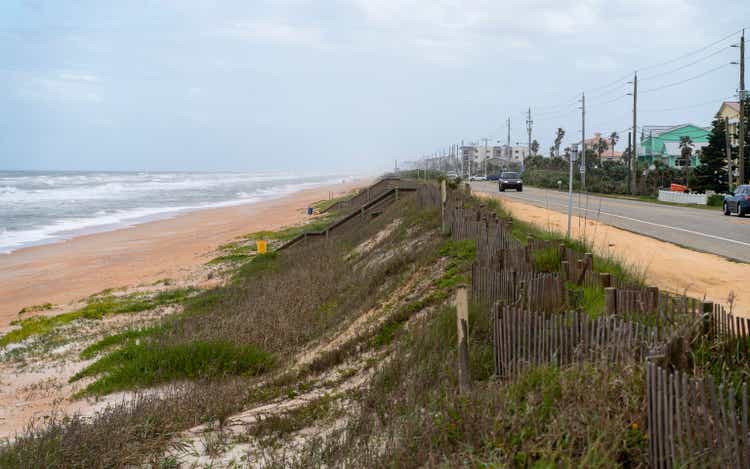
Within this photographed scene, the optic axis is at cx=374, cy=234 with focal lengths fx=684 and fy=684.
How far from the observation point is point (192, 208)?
60406 millimetres

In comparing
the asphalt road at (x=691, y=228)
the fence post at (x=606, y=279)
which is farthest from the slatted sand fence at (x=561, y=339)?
the asphalt road at (x=691, y=228)

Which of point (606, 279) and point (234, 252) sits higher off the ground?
point (606, 279)

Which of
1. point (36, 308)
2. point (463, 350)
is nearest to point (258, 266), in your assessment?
point (36, 308)

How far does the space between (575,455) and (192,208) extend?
193 feet

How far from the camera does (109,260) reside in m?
28.7

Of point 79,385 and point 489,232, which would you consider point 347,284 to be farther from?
point 79,385

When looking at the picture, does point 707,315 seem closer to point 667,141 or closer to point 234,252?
point 234,252

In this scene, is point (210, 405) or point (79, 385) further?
point (79, 385)

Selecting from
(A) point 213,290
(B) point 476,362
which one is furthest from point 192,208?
(B) point 476,362

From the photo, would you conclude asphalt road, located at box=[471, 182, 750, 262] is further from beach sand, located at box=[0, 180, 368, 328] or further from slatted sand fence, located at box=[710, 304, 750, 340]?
beach sand, located at box=[0, 180, 368, 328]

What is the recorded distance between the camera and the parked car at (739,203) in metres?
25.9

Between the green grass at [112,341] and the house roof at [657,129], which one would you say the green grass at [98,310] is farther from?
the house roof at [657,129]

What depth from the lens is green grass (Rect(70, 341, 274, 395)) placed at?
9.88 metres

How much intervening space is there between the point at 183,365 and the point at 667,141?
92578 mm
